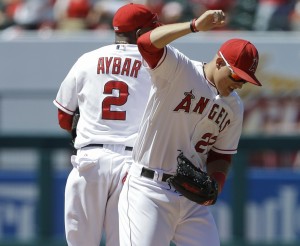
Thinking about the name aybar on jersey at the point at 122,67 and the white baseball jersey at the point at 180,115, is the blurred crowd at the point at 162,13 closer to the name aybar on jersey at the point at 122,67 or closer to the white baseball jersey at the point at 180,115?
the name aybar on jersey at the point at 122,67

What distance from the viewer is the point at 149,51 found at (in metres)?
4.58

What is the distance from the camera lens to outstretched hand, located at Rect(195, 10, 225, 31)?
434 centimetres

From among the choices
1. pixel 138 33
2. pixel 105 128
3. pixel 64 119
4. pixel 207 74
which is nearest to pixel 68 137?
pixel 64 119

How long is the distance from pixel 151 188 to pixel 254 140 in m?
4.11

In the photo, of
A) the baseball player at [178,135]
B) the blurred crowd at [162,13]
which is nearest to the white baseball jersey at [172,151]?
the baseball player at [178,135]

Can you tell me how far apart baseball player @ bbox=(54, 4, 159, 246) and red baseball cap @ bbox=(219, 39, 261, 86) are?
0.86 meters

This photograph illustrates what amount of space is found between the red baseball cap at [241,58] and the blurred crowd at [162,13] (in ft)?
22.6

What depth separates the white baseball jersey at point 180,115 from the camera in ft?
15.7

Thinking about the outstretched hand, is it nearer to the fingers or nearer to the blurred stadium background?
the fingers

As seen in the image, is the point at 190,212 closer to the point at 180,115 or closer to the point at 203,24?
→ the point at 180,115

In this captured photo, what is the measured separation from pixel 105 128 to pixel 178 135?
827 millimetres

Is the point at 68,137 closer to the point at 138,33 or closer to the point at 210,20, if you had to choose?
the point at 138,33

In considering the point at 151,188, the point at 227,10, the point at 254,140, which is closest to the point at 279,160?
the point at 254,140

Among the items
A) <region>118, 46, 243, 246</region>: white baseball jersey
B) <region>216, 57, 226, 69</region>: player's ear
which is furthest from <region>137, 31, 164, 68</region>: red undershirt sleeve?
<region>216, 57, 226, 69</region>: player's ear
